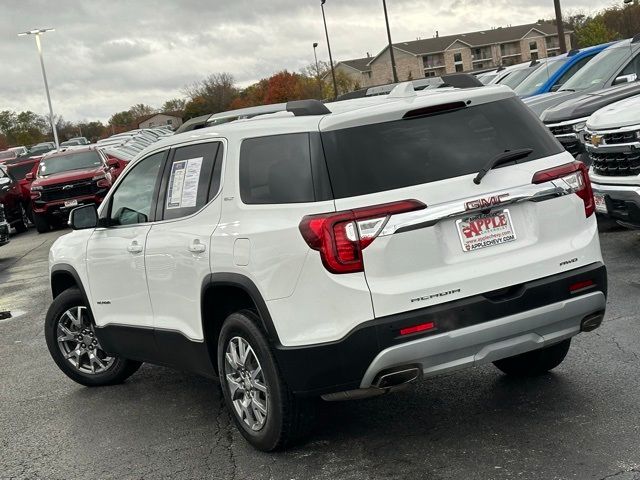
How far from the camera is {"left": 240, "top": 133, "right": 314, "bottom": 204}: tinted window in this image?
16.9 feet

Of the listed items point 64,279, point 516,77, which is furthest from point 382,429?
point 516,77

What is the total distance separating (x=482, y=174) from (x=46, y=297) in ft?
29.7

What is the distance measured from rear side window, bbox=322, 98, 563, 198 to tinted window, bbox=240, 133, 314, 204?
5.7 inches

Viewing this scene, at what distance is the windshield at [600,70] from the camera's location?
1470cm

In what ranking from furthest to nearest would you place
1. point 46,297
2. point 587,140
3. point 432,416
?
point 46,297 → point 587,140 → point 432,416

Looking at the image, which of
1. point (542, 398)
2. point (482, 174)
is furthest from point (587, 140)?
point (482, 174)

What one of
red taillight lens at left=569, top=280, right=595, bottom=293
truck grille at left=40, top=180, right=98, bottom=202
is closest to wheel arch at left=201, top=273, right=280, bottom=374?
red taillight lens at left=569, top=280, right=595, bottom=293

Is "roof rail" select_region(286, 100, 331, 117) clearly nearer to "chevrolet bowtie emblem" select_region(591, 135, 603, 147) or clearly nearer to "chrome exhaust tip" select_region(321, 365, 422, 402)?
"chrome exhaust tip" select_region(321, 365, 422, 402)

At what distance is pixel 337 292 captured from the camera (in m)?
4.95

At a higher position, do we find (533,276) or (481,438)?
(533,276)

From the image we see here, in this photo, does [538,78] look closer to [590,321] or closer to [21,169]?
[590,321]

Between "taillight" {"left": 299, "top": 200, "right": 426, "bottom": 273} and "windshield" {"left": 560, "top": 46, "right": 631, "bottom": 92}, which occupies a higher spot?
"windshield" {"left": 560, "top": 46, "right": 631, "bottom": 92}

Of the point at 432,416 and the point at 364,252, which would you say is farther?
the point at 432,416

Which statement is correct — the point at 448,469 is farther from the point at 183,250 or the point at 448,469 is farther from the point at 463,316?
the point at 183,250
